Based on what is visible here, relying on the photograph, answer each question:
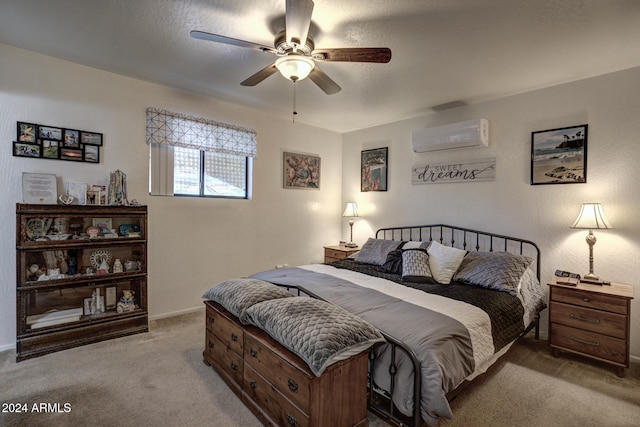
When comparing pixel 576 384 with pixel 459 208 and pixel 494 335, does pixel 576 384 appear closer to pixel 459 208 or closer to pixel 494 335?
pixel 494 335

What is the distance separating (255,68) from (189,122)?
1171mm

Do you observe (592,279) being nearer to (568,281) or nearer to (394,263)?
(568,281)

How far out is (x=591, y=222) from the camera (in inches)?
104

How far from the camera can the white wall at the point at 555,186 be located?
2668 mm

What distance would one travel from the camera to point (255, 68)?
2.84m

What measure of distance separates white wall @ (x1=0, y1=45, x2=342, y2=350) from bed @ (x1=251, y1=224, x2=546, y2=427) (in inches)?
47.3

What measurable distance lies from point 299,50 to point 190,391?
2483 mm

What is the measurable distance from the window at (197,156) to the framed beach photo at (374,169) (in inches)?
70.0

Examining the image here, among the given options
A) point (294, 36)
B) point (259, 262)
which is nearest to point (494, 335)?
point (294, 36)

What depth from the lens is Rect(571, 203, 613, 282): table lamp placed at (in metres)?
2.61

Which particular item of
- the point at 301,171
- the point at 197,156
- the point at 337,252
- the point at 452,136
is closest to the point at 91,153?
the point at 197,156

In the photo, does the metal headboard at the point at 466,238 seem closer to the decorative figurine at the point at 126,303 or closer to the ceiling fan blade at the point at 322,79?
the ceiling fan blade at the point at 322,79

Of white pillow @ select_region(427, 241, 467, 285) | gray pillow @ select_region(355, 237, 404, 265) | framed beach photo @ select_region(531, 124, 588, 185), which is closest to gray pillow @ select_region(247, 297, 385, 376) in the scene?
white pillow @ select_region(427, 241, 467, 285)

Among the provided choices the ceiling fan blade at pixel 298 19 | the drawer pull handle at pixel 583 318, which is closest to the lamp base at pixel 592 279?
the drawer pull handle at pixel 583 318
